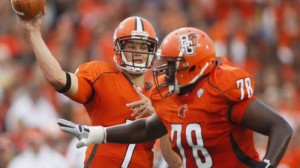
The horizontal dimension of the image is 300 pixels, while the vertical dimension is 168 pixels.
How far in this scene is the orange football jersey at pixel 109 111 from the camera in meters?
5.93

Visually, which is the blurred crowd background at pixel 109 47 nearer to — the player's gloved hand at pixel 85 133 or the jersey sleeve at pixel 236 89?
the player's gloved hand at pixel 85 133

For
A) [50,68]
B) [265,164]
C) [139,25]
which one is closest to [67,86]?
[50,68]

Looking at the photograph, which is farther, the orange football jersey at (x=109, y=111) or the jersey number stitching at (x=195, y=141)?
the orange football jersey at (x=109, y=111)

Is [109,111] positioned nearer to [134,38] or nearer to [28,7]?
[134,38]

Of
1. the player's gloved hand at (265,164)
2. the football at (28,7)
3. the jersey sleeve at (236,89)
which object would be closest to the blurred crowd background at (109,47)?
the football at (28,7)

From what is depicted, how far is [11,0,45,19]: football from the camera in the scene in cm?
581

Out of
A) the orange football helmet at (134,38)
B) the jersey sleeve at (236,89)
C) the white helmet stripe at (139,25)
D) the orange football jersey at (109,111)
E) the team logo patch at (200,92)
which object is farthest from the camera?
the white helmet stripe at (139,25)

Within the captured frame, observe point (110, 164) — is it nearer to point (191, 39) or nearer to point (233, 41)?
point (191, 39)

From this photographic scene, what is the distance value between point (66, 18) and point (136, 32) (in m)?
6.66

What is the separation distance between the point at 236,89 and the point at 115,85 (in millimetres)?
1117

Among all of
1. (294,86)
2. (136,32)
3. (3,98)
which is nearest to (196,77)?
(136,32)

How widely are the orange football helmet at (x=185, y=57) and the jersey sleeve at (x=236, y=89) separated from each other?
Result: 0.15 m

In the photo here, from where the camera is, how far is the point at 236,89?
516cm

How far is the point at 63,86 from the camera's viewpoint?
5.75 m
